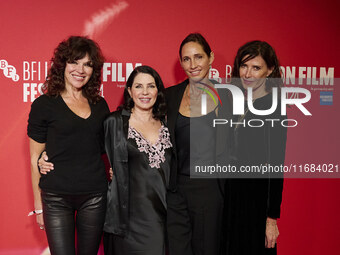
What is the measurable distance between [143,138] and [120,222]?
1.86ft

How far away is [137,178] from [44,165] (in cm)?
58

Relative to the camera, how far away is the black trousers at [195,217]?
7.02 ft

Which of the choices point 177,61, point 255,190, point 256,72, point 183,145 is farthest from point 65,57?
point 255,190

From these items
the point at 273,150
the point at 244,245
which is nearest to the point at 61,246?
the point at 244,245

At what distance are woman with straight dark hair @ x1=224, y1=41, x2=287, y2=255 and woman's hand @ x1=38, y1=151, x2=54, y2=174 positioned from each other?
115cm

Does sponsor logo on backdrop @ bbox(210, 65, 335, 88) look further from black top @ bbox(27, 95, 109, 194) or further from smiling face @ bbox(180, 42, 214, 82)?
black top @ bbox(27, 95, 109, 194)

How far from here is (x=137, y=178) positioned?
206 cm

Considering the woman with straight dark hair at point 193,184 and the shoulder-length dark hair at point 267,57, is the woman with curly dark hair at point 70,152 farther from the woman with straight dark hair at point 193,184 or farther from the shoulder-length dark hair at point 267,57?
the shoulder-length dark hair at point 267,57

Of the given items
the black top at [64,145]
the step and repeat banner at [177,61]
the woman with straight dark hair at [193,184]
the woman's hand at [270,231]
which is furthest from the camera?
the step and repeat banner at [177,61]

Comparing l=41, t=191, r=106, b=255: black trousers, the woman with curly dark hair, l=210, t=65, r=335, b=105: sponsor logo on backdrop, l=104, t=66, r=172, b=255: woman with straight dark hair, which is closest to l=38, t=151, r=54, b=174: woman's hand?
the woman with curly dark hair

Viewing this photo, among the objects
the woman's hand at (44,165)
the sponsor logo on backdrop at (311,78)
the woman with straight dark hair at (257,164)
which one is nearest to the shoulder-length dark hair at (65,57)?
the woman's hand at (44,165)

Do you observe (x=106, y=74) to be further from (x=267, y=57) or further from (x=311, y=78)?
(x=311, y=78)

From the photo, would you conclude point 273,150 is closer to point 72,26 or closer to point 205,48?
point 205,48

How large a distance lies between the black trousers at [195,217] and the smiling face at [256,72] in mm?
694
